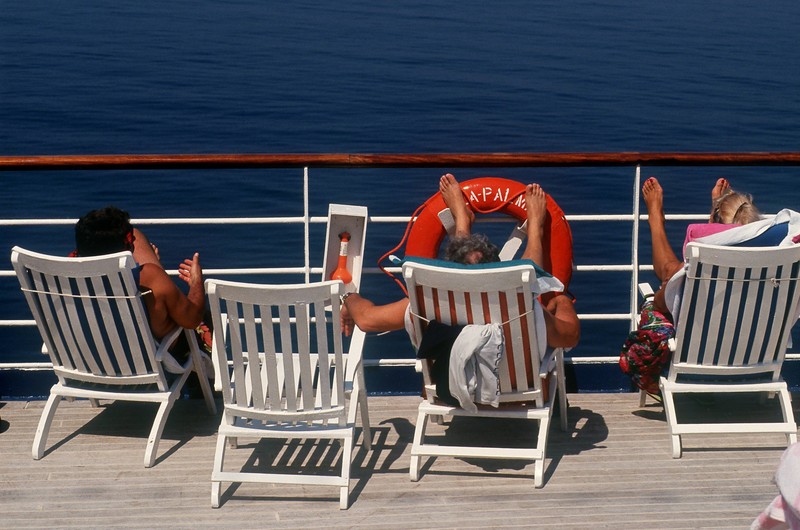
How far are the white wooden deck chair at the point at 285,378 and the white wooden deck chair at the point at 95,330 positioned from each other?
308 millimetres

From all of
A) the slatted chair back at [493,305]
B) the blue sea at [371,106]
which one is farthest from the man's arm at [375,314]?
the blue sea at [371,106]

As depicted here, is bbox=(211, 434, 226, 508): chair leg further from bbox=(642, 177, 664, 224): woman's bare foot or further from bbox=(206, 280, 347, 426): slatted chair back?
bbox=(642, 177, 664, 224): woman's bare foot

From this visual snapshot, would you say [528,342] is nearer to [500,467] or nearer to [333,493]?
→ [500,467]

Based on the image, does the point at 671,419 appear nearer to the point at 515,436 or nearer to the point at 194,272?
the point at 515,436

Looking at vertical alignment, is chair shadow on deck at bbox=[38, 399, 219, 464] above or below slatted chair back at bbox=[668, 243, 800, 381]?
below

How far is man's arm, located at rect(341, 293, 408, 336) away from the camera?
322cm

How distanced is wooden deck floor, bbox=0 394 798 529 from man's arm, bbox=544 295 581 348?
36 cm

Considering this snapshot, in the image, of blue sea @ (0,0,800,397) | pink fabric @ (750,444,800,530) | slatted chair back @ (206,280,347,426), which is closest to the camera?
pink fabric @ (750,444,800,530)

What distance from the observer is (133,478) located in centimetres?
322

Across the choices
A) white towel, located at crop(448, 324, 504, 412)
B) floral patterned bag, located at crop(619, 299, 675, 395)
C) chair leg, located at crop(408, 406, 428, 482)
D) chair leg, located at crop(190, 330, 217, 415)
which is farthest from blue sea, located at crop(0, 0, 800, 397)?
white towel, located at crop(448, 324, 504, 412)

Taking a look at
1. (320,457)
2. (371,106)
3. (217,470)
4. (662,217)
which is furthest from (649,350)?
(371,106)

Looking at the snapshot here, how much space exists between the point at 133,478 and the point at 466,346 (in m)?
1.05

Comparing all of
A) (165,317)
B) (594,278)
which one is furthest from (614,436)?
(594,278)

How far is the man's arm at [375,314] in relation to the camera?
3.22 meters
